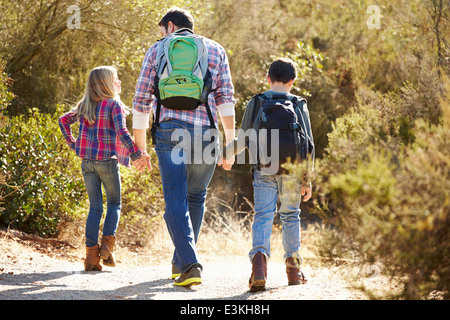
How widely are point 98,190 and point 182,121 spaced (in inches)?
49.3

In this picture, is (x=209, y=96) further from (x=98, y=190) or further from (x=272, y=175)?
(x=98, y=190)

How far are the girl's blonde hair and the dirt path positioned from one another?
4.26ft

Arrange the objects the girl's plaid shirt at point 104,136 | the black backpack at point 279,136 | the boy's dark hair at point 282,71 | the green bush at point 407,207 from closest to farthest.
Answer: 1. the green bush at point 407,207
2. the black backpack at point 279,136
3. the boy's dark hair at point 282,71
4. the girl's plaid shirt at point 104,136

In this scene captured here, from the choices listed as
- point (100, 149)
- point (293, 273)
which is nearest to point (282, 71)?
point (293, 273)

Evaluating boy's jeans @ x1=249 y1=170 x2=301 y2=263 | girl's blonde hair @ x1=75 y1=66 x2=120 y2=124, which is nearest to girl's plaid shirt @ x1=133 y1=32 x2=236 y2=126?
boy's jeans @ x1=249 y1=170 x2=301 y2=263

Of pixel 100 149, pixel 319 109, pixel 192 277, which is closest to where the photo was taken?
pixel 192 277

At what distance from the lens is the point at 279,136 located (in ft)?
13.3

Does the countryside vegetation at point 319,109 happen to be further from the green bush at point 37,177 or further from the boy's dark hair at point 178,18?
the boy's dark hair at point 178,18

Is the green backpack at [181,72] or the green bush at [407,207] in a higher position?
the green backpack at [181,72]

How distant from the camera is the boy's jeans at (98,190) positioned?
474 cm

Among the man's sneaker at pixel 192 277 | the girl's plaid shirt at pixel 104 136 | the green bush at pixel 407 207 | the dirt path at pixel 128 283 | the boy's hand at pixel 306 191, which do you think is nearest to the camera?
the green bush at pixel 407 207

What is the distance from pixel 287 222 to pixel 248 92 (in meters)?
6.47

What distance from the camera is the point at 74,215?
6434mm

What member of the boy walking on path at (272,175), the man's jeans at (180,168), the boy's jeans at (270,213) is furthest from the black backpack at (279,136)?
the man's jeans at (180,168)
